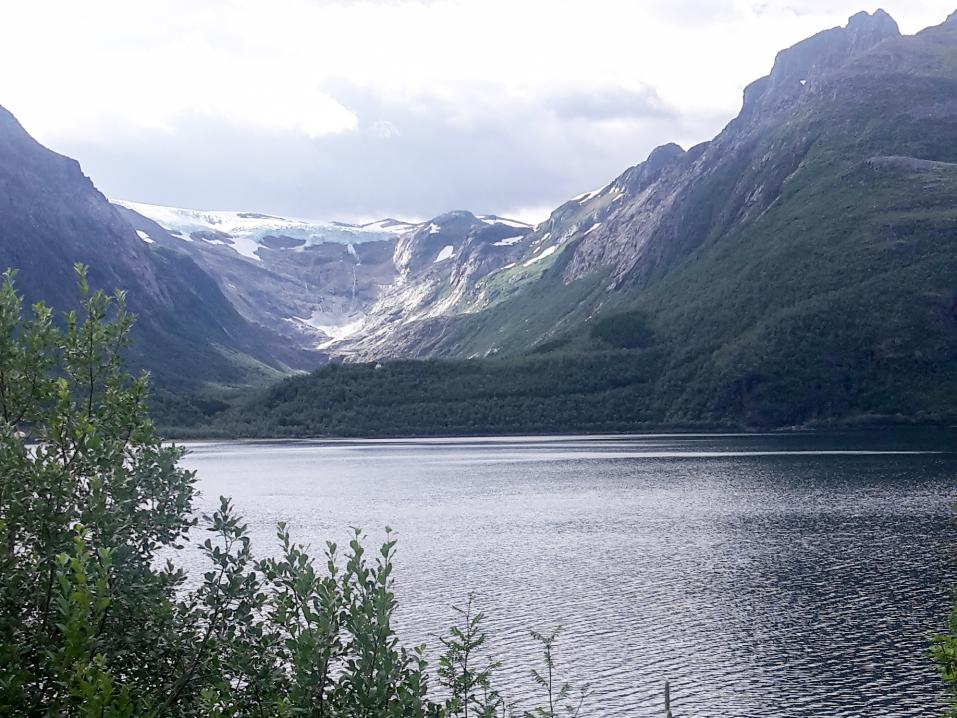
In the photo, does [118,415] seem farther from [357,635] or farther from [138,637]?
[357,635]

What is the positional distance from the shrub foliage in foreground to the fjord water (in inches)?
1298

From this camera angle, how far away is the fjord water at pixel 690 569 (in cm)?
5269

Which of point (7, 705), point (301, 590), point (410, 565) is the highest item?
point (301, 590)

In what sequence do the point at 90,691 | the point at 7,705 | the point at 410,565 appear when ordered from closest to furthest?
the point at 90,691 < the point at 7,705 < the point at 410,565

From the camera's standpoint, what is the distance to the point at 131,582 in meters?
17.2

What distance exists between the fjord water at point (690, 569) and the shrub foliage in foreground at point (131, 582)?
3297 cm

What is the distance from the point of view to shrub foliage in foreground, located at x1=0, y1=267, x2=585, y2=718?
16.7 meters

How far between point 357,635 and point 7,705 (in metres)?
5.46

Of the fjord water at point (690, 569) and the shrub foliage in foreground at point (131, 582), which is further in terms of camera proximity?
the fjord water at point (690, 569)

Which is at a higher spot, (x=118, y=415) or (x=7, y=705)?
(x=118, y=415)

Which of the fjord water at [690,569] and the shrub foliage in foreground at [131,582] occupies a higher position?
the shrub foliage in foreground at [131,582]

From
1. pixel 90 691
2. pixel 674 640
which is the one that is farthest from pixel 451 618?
pixel 90 691

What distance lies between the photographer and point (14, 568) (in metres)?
17.2

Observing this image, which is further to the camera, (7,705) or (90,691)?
(7,705)
